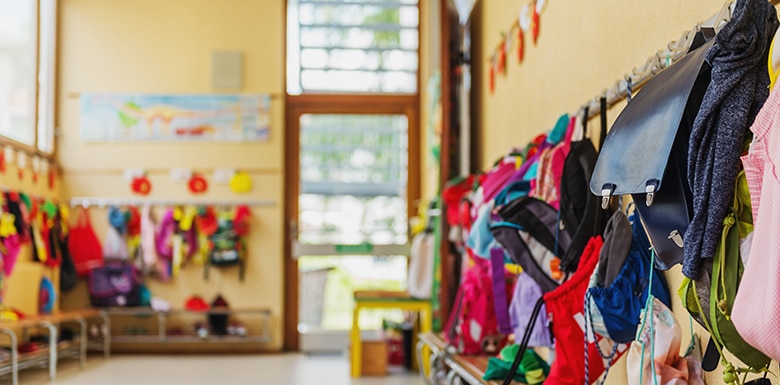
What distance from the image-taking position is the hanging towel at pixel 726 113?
5.93ft

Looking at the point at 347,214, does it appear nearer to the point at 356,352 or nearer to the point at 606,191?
the point at 356,352

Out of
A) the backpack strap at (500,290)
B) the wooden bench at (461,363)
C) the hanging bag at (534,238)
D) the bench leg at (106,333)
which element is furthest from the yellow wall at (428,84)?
the hanging bag at (534,238)

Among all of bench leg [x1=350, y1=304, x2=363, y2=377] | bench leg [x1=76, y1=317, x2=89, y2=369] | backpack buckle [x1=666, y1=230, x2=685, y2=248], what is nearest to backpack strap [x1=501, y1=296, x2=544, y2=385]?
backpack buckle [x1=666, y1=230, x2=685, y2=248]

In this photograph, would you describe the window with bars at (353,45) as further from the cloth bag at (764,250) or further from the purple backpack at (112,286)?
the cloth bag at (764,250)

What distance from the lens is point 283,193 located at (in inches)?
356

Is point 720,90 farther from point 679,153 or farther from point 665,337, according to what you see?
point 665,337

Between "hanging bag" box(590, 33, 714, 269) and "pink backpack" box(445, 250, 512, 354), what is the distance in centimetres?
242

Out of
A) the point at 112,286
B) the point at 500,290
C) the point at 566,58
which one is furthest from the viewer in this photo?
the point at 112,286

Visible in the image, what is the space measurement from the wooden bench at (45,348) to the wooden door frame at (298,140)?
5.67 feet

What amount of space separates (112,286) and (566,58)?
5.77m

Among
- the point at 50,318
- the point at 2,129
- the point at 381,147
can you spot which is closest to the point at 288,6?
the point at 381,147

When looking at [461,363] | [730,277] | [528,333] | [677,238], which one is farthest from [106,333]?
[730,277]

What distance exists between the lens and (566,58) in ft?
13.2

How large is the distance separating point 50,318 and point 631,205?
553 cm
